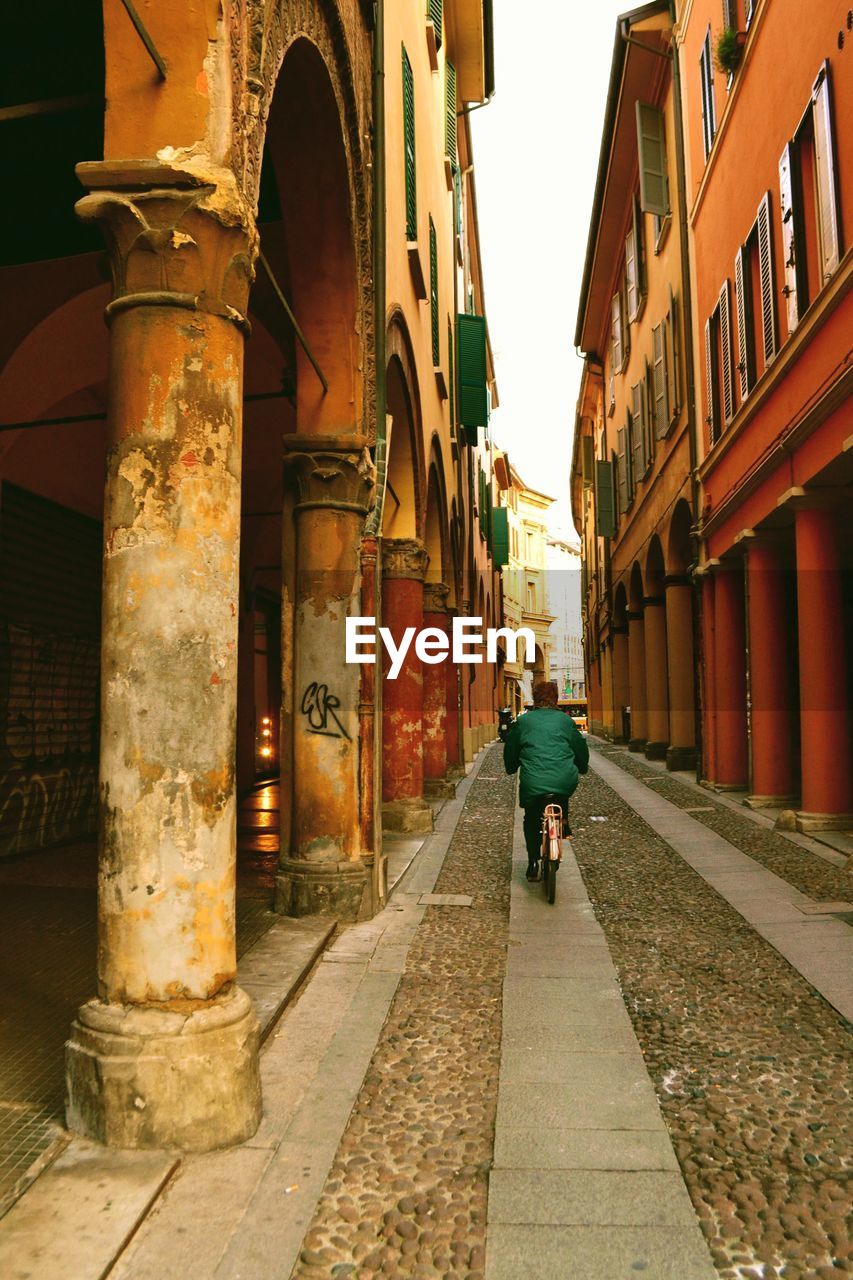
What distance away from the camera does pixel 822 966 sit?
18.0ft

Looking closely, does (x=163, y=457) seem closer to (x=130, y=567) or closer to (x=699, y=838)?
(x=130, y=567)

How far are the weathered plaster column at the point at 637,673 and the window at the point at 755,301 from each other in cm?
1225

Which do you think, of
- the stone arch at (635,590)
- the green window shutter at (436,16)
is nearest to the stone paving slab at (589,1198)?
the green window shutter at (436,16)

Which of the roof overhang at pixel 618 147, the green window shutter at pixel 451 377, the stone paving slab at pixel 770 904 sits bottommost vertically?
the stone paving slab at pixel 770 904

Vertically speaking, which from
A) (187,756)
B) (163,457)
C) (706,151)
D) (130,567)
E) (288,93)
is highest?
(706,151)

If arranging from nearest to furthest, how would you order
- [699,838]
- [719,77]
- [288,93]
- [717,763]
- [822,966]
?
[822,966] < [288,93] < [699,838] < [719,77] < [717,763]

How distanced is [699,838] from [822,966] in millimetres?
4804

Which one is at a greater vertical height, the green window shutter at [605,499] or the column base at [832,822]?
the green window shutter at [605,499]

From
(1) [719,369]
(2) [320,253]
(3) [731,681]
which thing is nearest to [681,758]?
(3) [731,681]

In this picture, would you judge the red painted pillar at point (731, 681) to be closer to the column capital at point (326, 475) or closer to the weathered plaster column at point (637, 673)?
the column capital at point (326, 475)

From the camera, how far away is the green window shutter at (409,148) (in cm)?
1034

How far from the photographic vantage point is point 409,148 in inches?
416

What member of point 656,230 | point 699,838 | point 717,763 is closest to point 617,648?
point 656,230

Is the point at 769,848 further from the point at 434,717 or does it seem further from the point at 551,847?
the point at 434,717
